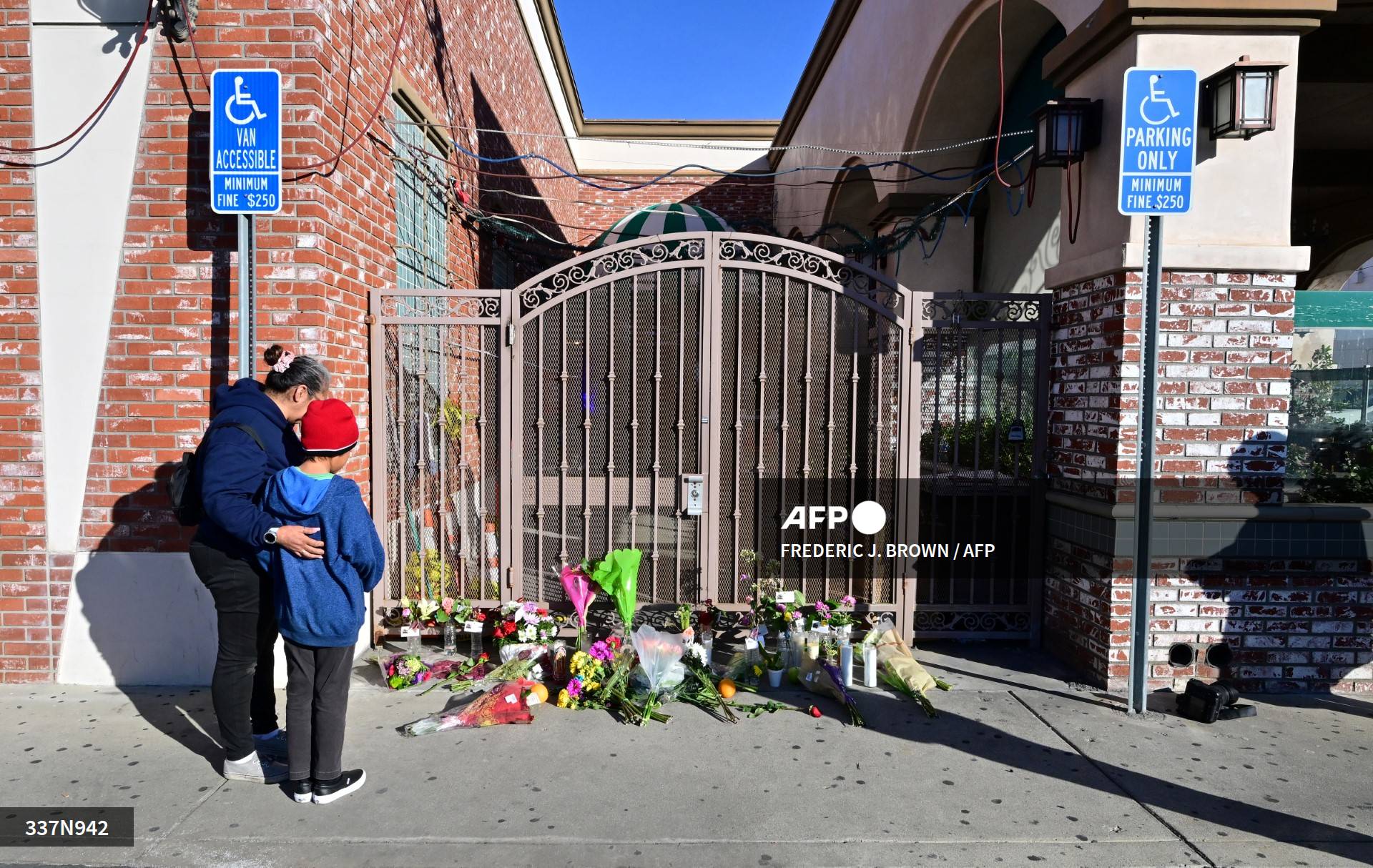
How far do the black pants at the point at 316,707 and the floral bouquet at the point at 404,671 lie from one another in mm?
1263

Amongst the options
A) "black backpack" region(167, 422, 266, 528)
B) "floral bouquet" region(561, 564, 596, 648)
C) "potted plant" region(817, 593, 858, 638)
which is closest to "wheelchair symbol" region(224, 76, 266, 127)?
"black backpack" region(167, 422, 266, 528)

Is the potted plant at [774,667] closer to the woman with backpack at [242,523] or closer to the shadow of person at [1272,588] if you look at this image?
the shadow of person at [1272,588]

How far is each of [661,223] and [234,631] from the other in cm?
631

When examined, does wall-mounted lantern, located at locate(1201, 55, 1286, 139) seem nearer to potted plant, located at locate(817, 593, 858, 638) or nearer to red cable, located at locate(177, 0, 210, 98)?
potted plant, located at locate(817, 593, 858, 638)

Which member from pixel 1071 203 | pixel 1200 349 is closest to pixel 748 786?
pixel 1200 349

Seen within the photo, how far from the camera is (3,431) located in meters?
4.59

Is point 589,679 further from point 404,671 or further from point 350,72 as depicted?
point 350,72

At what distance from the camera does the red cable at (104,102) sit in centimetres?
450

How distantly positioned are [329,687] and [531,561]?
2134 millimetres

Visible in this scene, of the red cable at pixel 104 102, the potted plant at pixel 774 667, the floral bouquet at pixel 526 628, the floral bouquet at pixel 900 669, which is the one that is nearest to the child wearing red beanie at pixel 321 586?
the floral bouquet at pixel 526 628

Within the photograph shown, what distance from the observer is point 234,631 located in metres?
3.58

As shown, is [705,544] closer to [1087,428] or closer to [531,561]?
[531,561]

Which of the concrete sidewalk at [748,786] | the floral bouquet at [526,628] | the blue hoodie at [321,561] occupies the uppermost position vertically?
the blue hoodie at [321,561]

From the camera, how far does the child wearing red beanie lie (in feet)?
10.7
